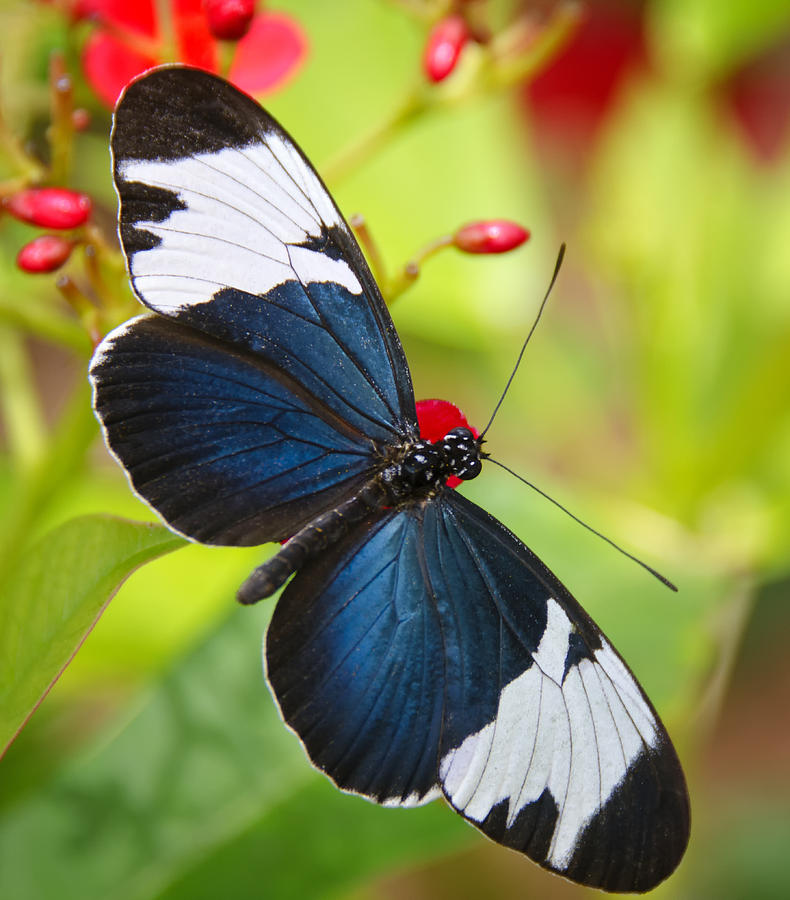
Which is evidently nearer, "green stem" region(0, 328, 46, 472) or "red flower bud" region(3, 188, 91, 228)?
"red flower bud" region(3, 188, 91, 228)

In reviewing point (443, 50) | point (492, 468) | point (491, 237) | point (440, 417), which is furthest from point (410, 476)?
point (492, 468)

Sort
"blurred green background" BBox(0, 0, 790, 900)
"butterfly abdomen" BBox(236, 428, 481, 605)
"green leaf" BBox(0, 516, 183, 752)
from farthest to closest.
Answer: "blurred green background" BBox(0, 0, 790, 900)
"butterfly abdomen" BBox(236, 428, 481, 605)
"green leaf" BBox(0, 516, 183, 752)

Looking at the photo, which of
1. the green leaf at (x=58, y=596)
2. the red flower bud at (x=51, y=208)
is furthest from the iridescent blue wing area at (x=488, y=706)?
the red flower bud at (x=51, y=208)

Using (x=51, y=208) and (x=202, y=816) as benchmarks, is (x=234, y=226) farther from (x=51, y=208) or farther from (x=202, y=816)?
(x=202, y=816)

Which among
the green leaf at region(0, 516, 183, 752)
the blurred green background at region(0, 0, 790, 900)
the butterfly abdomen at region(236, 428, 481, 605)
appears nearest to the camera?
the green leaf at region(0, 516, 183, 752)

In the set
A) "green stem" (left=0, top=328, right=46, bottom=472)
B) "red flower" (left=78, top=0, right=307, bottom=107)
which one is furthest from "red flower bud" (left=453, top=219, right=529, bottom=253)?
"green stem" (left=0, top=328, right=46, bottom=472)

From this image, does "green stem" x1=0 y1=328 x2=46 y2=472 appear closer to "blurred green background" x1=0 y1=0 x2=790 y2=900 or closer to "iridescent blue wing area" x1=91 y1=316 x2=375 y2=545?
"blurred green background" x1=0 y1=0 x2=790 y2=900

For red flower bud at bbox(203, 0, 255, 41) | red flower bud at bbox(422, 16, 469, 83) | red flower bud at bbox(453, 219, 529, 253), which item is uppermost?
red flower bud at bbox(422, 16, 469, 83)

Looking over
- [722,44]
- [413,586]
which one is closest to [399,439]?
[413,586]
